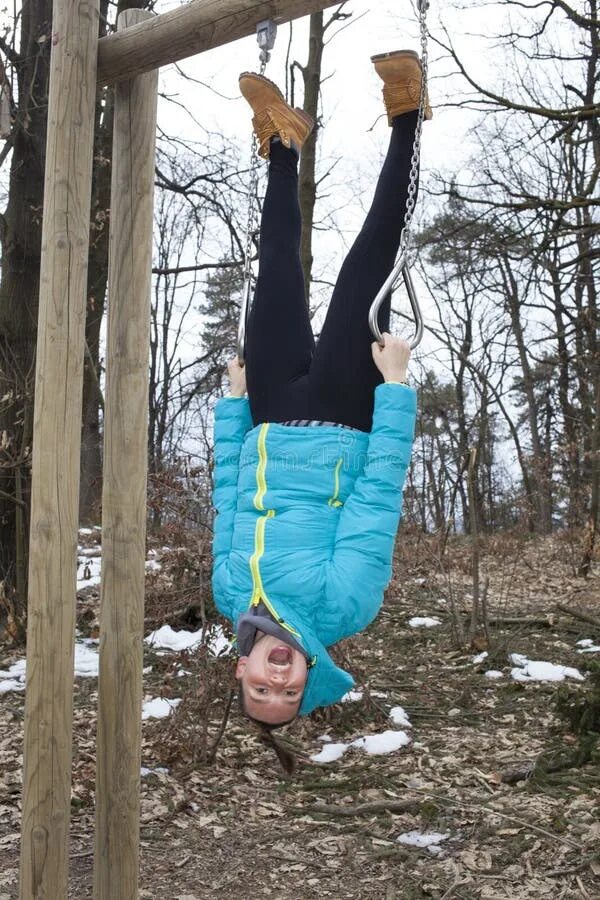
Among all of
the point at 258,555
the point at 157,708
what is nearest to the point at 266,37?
the point at 258,555

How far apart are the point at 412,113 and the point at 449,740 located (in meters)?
4.27

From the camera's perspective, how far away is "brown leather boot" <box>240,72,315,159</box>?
3.01m

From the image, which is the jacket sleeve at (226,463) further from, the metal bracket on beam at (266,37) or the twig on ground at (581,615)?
the twig on ground at (581,615)

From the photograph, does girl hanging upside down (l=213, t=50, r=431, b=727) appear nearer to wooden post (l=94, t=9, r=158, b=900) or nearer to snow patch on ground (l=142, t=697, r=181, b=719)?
wooden post (l=94, t=9, r=158, b=900)

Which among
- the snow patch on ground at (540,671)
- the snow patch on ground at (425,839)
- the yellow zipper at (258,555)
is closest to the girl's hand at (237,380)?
the yellow zipper at (258,555)

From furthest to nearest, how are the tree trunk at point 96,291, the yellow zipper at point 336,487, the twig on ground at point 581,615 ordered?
1. the tree trunk at point 96,291
2. the twig on ground at point 581,615
3. the yellow zipper at point 336,487

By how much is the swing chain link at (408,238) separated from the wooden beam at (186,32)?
454mm

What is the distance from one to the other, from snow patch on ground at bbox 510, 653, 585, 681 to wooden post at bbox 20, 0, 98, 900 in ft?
15.3

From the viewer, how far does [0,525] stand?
7.04 m

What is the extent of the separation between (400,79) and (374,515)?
4.78 feet

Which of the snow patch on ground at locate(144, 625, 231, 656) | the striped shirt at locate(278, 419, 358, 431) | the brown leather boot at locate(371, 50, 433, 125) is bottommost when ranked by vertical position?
the snow patch on ground at locate(144, 625, 231, 656)

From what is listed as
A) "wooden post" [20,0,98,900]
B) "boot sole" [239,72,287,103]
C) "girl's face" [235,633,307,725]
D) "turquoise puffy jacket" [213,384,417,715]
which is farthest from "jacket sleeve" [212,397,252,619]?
"boot sole" [239,72,287,103]

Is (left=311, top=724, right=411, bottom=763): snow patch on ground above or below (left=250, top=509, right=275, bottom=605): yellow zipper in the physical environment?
below

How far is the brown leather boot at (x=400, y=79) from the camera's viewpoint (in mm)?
2812
